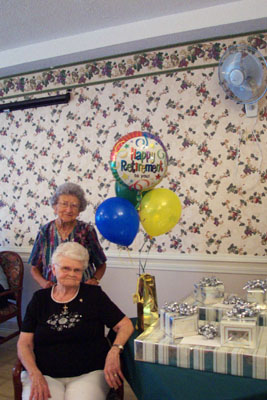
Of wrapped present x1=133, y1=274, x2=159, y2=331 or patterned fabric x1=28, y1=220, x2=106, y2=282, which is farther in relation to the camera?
patterned fabric x1=28, y1=220, x2=106, y2=282

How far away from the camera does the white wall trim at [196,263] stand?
287cm

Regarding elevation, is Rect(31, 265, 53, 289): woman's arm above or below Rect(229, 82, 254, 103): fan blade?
below

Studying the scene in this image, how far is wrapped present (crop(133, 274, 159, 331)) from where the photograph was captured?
1.75m

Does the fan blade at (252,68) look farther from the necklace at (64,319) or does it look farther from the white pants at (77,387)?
the white pants at (77,387)

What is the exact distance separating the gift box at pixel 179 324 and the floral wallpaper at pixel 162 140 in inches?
62.2

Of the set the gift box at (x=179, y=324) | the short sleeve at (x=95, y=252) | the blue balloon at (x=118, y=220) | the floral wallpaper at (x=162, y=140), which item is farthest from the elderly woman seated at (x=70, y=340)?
the floral wallpaper at (x=162, y=140)

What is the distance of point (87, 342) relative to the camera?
176cm

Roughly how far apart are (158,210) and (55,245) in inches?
32.4

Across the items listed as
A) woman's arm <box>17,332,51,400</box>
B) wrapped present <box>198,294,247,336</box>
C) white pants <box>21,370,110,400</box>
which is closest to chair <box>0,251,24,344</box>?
woman's arm <box>17,332,51,400</box>

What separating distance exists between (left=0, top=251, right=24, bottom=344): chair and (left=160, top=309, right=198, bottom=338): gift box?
2072 mm

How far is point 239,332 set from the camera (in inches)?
52.7

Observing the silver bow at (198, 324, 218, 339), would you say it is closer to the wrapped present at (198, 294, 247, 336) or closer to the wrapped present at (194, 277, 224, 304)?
the wrapped present at (198, 294, 247, 336)

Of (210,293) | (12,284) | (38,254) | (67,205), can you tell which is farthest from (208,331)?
(12,284)

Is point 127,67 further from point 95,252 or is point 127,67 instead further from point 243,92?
point 95,252
